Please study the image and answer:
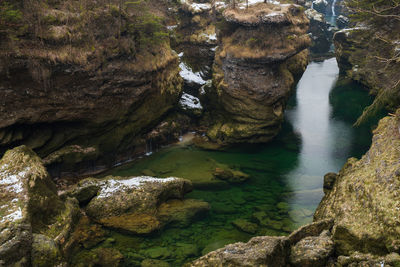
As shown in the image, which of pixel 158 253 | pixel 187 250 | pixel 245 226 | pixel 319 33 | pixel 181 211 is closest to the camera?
pixel 158 253

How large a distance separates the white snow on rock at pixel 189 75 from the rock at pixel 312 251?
25.3 metres

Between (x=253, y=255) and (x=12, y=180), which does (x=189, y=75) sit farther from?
(x=253, y=255)

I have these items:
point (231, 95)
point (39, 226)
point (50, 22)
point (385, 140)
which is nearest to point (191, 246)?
point (39, 226)

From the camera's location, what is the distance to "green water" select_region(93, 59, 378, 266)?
14.6m

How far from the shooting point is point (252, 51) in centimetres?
2619

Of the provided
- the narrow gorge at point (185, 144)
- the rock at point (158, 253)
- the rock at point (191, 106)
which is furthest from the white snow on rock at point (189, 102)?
the rock at point (158, 253)

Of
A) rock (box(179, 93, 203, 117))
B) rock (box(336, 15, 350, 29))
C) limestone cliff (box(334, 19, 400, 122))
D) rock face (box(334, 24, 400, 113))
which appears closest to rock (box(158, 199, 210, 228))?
limestone cliff (box(334, 19, 400, 122))

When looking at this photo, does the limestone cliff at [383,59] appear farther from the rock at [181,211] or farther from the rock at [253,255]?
the rock at [181,211]

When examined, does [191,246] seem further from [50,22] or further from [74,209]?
[50,22]

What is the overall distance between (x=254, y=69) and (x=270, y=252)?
20342 mm

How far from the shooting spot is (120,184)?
17.2 m

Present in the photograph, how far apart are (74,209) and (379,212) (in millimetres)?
12270

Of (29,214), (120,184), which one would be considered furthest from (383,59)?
(29,214)

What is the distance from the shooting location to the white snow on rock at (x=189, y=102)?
102ft
